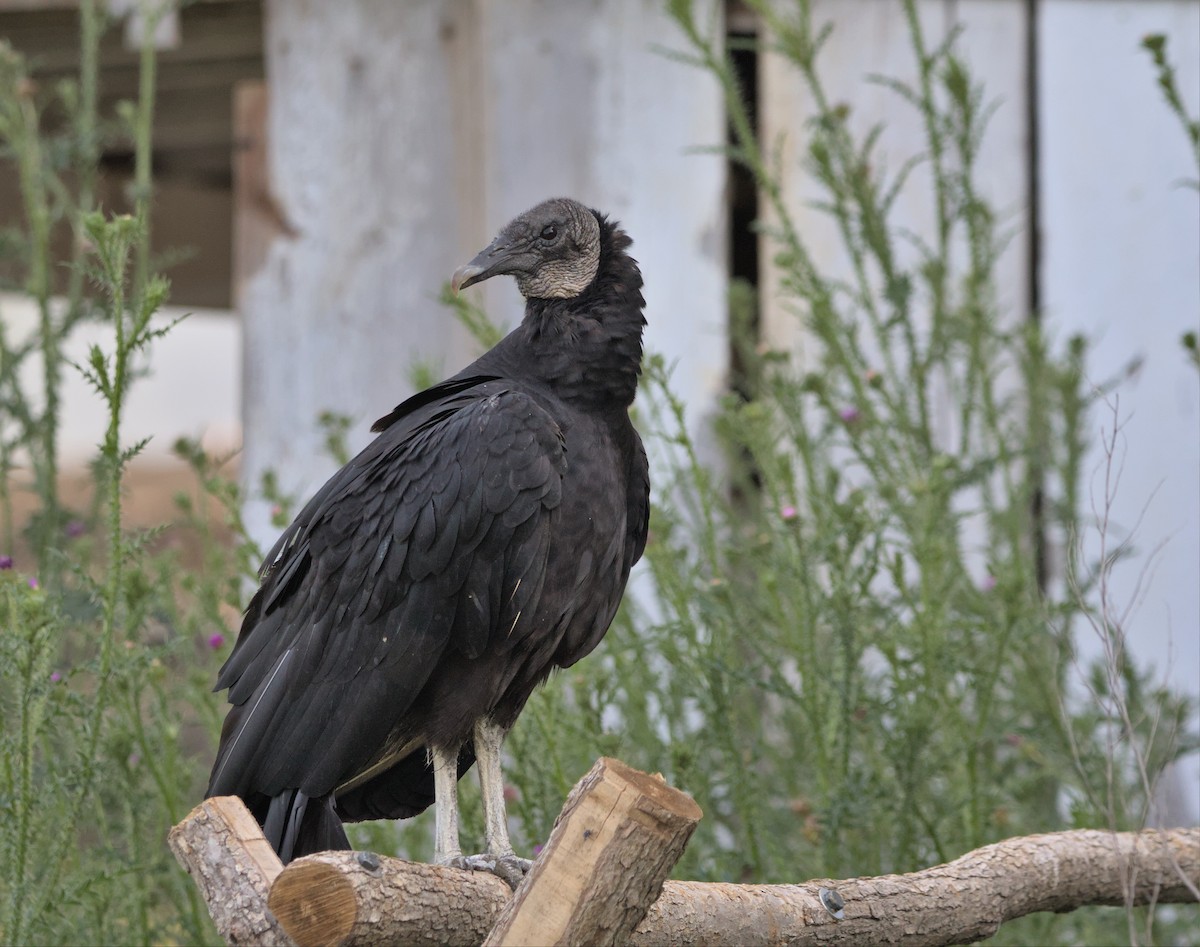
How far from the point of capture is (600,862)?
76.7 inches

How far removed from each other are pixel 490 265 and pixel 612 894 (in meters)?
1.45

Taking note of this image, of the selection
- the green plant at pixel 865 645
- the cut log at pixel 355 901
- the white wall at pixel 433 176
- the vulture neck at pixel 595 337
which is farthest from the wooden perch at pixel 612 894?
the white wall at pixel 433 176

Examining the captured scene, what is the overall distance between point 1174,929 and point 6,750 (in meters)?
2.61

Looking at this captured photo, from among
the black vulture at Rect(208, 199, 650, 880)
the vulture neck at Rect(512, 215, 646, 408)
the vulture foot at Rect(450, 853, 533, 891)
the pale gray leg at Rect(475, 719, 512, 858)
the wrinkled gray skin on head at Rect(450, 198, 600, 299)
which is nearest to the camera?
the vulture foot at Rect(450, 853, 533, 891)

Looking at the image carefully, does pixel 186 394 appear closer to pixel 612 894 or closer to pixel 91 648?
pixel 91 648

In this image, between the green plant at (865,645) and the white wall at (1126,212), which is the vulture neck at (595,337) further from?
the white wall at (1126,212)

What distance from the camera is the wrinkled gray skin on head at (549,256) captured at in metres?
3.08

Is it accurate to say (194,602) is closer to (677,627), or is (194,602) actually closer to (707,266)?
(677,627)

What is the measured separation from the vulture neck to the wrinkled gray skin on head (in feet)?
0.07

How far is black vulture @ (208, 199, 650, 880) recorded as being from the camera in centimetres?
268

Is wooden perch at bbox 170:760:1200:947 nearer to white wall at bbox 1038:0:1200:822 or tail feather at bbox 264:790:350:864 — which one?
tail feather at bbox 264:790:350:864

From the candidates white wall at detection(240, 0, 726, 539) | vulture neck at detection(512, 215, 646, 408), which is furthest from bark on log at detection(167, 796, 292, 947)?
white wall at detection(240, 0, 726, 539)

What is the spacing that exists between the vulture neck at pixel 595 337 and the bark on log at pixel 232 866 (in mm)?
1108

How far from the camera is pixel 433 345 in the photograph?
5023 millimetres
